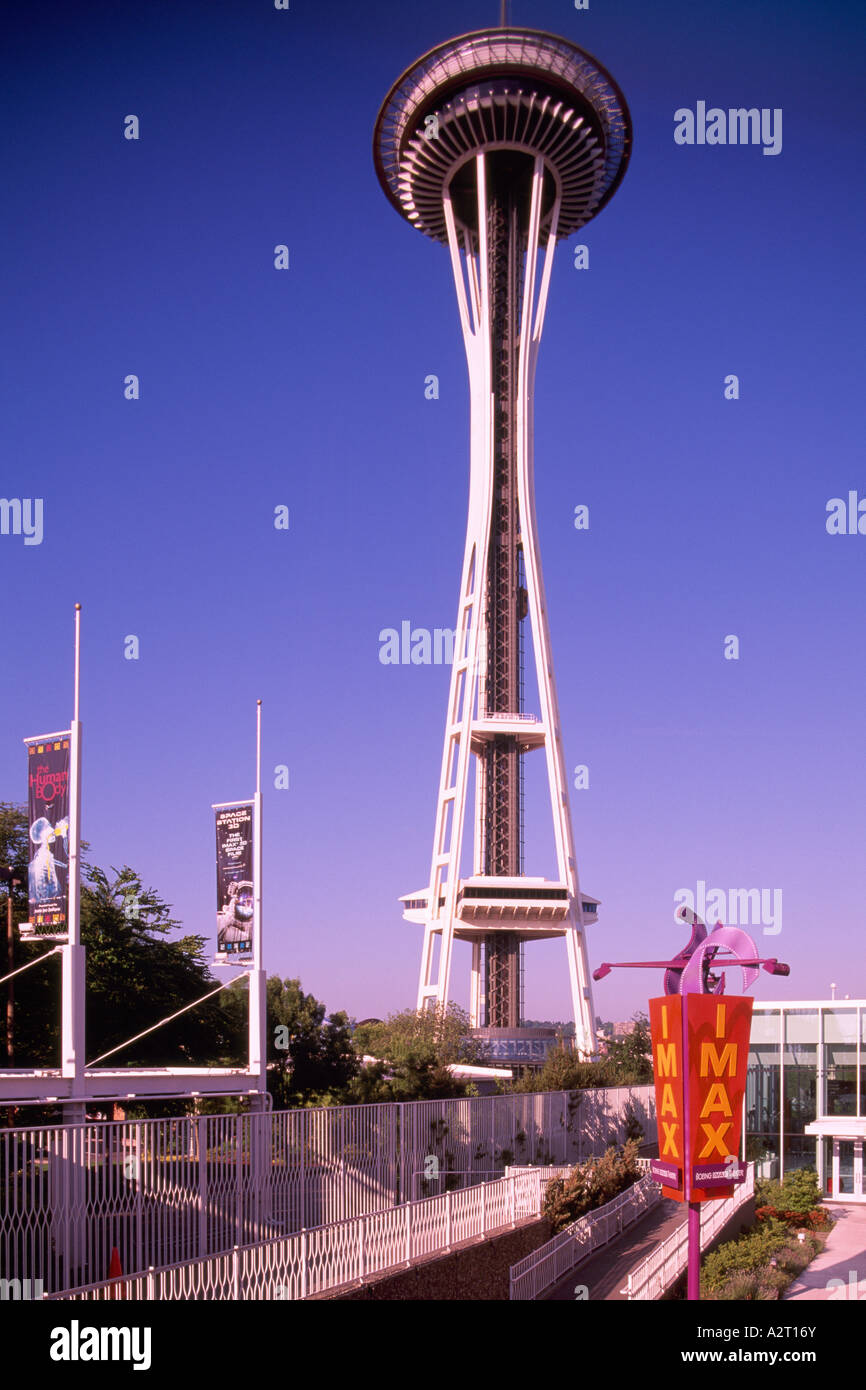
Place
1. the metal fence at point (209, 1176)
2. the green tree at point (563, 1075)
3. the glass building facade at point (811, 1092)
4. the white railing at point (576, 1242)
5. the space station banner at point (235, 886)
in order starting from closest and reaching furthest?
1. the metal fence at point (209, 1176)
2. the white railing at point (576, 1242)
3. the space station banner at point (235, 886)
4. the green tree at point (563, 1075)
5. the glass building facade at point (811, 1092)

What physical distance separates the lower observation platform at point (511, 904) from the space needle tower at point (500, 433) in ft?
0.29

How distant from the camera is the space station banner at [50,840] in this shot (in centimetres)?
2039

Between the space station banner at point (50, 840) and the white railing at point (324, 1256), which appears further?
the space station banner at point (50, 840)

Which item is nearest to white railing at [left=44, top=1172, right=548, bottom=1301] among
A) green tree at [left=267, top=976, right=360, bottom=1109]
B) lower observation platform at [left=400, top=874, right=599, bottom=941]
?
green tree at [left=267, top=976, right=360, bottom=1109]

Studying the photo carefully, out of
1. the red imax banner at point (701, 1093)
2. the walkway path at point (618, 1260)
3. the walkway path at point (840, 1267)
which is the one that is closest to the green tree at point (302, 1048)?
the walkway path at point (618, 1260)

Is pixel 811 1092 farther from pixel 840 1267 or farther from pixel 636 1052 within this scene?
pixel 636 1052

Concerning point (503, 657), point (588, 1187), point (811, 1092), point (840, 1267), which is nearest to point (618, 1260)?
point (588, 1187)

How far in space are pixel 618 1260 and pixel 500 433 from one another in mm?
54630

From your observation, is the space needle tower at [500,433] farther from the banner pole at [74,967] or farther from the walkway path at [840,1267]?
the banner pole at [74,967]

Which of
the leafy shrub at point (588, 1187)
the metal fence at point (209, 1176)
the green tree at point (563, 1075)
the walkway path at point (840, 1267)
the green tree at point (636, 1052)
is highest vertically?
the metal fence at point (209, 1176)
